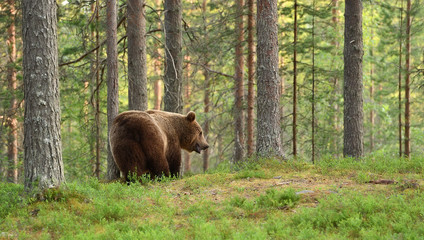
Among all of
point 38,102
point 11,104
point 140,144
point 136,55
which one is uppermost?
point 136,55

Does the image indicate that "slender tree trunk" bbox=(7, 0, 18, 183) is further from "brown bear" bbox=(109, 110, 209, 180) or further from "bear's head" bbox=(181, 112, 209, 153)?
"brown bear" bbox=(109, 110, 209, 180)

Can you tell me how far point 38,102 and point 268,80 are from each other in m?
5.93

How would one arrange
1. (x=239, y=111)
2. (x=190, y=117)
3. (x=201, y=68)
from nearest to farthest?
(x=190, y=117) → (x=239, y=111) → (x=201, y=68)

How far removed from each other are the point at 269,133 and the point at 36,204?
605 centimetres

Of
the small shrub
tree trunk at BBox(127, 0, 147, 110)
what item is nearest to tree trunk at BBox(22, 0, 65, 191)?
the small shrub

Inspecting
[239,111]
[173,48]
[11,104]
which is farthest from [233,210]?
[11,104]

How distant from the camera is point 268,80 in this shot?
10.8 metres

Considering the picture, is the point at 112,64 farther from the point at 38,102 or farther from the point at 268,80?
the point at 268,80

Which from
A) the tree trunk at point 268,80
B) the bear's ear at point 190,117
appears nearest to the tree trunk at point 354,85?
the tree trunk at point 268,80

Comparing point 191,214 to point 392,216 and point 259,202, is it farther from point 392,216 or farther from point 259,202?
point 392,216

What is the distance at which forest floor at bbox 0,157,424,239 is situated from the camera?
18.3ft

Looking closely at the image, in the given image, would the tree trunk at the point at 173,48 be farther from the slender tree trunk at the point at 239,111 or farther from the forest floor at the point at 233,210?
the forest floor at the point at 233,210

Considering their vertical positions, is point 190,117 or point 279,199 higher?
point 190,117

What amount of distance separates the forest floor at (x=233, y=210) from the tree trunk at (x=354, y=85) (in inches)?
129
